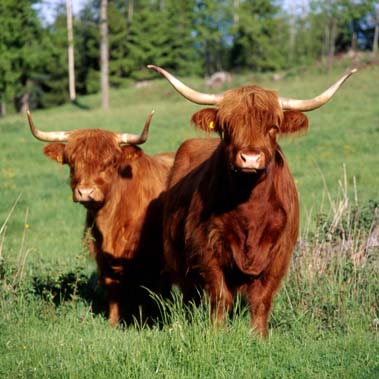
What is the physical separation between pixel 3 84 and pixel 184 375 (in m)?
43.2

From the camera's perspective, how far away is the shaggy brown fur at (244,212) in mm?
5348

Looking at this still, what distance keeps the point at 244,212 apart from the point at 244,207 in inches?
1.5

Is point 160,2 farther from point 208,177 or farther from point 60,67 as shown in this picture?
point 208,177

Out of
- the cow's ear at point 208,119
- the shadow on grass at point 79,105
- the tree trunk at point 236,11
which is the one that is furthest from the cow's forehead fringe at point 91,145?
the tree trunk at point 236,11

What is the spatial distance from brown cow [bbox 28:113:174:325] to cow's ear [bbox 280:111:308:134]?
1843 mm

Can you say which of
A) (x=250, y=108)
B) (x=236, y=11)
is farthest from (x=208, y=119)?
(x=236, y=11)

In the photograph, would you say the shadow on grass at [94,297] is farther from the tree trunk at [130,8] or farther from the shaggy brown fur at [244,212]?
the tree trunk at [130,8]

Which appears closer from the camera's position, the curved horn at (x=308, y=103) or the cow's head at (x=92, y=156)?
the curved horn at (x=308, y=103)

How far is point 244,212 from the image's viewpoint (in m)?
5.48

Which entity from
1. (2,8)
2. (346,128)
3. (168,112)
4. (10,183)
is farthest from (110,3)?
(10,183)

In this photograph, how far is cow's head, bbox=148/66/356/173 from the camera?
5.09 metres

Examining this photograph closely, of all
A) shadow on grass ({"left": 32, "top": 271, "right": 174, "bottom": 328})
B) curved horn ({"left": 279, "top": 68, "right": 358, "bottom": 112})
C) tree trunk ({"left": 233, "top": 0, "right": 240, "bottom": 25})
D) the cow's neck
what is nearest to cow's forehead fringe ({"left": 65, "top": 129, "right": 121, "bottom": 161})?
the cow's neck

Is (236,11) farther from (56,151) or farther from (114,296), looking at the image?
(114,296)

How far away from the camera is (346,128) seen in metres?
22.5
